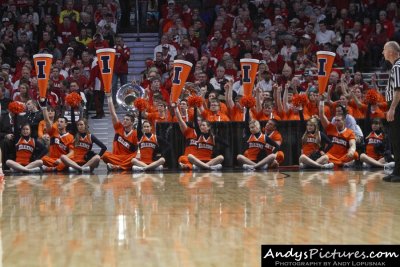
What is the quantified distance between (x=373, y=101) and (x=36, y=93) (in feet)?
19.5

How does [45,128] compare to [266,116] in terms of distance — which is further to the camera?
[266,116]

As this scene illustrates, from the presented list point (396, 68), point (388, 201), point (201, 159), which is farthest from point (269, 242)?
point (201, 159)

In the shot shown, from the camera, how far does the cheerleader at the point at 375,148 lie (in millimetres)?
11469

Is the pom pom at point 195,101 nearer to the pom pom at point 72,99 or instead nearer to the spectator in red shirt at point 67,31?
the pom pom at point 72,99

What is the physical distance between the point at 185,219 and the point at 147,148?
19.1 ft

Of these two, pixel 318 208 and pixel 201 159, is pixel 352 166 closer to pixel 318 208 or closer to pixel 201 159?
pixel 201 159

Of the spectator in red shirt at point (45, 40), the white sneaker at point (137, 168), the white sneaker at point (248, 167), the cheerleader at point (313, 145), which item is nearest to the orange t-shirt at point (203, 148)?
the white sneaker at point (248, 167)

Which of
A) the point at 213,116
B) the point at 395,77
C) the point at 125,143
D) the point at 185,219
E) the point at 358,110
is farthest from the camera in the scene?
the point at 358,110

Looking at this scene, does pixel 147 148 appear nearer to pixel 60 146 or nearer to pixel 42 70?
pixel 60 146

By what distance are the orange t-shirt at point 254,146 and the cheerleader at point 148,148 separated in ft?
4.07

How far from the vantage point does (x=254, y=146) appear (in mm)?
11688

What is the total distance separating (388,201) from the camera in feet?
22.3

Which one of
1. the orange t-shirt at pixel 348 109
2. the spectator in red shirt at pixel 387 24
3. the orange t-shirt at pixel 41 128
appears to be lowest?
the orange t-shirt at pixel 41 128

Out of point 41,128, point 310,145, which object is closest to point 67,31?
point 41,128
